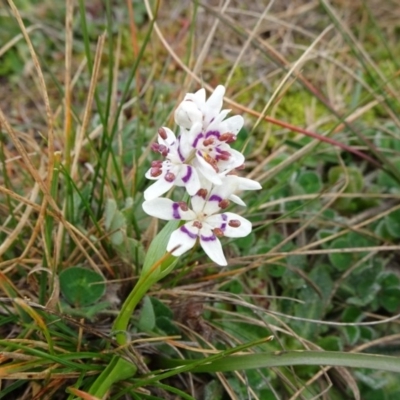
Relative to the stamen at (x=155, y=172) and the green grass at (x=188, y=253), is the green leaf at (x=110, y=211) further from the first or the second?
the stamen at (x=155, y=172)

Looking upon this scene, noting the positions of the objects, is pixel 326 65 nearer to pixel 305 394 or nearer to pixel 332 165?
pixel 332 165

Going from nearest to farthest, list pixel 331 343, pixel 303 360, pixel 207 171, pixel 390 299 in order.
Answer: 1. pixel 207 171
2. pixel 303 360
3. pixel 331 343
4. pixel 390 299

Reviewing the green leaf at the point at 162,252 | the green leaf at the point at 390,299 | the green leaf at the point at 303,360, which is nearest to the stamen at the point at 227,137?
the green leaf at the point at 162,252

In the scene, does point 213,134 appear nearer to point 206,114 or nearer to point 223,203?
point 206,114

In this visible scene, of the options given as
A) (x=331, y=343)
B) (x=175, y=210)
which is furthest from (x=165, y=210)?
(x=331, y=343)

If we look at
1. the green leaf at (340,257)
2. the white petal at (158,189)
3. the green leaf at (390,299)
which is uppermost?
the white petal at (158,189)

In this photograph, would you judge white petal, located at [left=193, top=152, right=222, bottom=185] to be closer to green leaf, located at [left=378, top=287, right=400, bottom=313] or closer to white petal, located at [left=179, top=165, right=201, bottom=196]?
white petal, located at [left=179, top=165, right=201, bottom=196]

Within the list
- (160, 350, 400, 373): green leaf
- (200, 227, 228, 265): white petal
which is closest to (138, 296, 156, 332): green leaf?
(160, 350, 400, 373): green leaf
